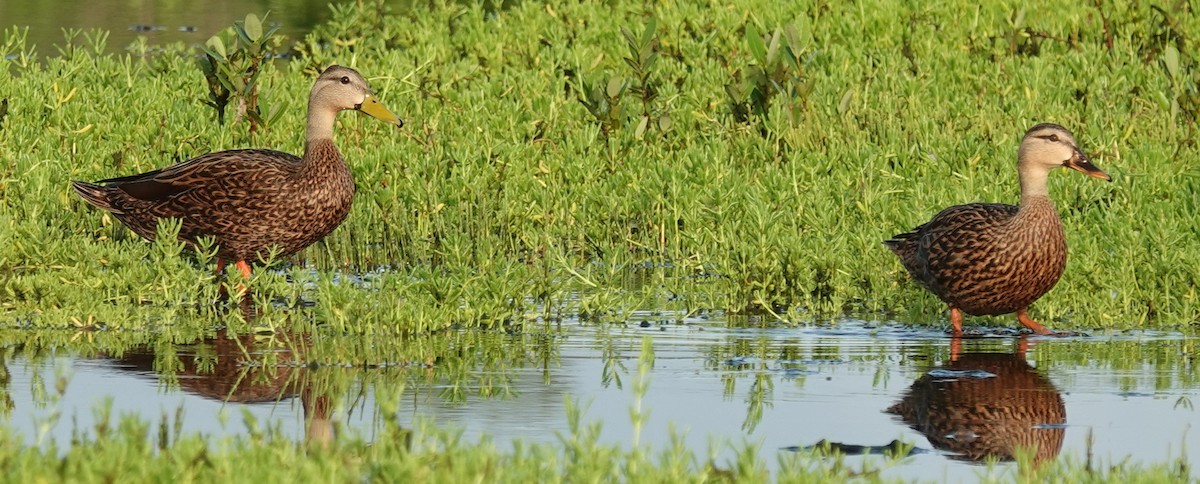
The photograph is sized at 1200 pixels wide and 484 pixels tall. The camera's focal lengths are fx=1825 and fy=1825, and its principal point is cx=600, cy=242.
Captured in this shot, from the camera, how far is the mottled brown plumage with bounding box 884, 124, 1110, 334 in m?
9.06

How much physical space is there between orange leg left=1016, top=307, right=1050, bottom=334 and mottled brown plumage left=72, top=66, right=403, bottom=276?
3.87 meters

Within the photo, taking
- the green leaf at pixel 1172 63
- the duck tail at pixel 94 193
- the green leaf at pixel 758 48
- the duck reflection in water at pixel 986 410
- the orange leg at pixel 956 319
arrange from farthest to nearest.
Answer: the green leaf at pixel 758 48 < the green leaf at pixel 1172 63 < the duck tail at pixel 94 193 < the orange leg at pixel 956 319 < the duck reflection in water at pixel 986 410

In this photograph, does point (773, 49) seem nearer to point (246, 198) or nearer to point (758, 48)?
point (758, 48)

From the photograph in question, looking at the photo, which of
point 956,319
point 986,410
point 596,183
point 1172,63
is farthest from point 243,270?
point 1172,63

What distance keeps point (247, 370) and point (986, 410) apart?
3146 mm

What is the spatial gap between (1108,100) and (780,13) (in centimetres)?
373

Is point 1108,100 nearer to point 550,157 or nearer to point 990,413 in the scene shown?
point 550,157

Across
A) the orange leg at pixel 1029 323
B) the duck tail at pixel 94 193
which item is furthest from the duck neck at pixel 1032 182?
the duck tail at pixel 94 193

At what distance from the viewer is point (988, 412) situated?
7176mm

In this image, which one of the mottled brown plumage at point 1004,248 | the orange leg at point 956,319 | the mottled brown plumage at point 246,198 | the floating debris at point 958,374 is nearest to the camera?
the floating debris at point 958,374

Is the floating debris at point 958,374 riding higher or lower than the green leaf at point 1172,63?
lower

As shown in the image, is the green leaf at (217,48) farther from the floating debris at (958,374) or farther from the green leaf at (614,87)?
the floating debris at (958,374)

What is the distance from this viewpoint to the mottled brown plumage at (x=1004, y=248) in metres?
9.06

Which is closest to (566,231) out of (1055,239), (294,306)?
(294,306)
